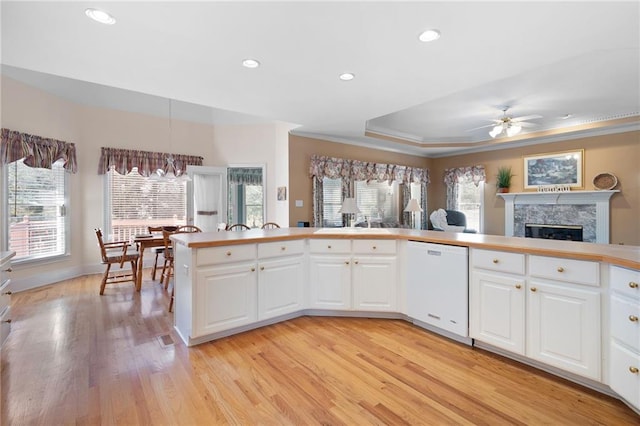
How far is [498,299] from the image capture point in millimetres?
2287

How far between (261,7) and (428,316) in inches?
111

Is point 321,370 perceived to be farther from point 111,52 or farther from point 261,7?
point 111,52

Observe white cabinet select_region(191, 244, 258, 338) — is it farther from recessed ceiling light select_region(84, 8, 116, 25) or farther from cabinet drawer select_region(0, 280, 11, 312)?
recessed ceiling light select_region(84, 8, 116, 25)

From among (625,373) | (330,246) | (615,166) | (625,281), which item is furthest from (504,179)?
(625,373)

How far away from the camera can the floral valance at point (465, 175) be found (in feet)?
23.0

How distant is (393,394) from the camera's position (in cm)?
188

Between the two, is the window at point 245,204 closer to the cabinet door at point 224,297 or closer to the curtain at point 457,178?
the cabinet door at point 224,297

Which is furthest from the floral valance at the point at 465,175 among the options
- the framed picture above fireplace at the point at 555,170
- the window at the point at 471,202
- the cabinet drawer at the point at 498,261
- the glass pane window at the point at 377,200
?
the cabinet drawer at the point at 498,261

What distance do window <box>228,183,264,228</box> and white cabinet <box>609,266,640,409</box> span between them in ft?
17.1

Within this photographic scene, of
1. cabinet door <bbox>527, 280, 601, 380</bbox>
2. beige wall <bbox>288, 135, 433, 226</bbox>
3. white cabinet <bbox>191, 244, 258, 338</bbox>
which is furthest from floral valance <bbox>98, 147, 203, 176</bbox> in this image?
cabinet door <bbox>527, 280, 601, 380</bbox>

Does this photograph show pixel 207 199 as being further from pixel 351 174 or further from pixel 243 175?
pixel 351 174

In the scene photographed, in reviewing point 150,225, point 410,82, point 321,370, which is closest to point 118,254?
point 150,225

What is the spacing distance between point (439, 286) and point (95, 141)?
598 cm

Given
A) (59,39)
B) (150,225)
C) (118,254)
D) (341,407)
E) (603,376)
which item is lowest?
(341,407)
